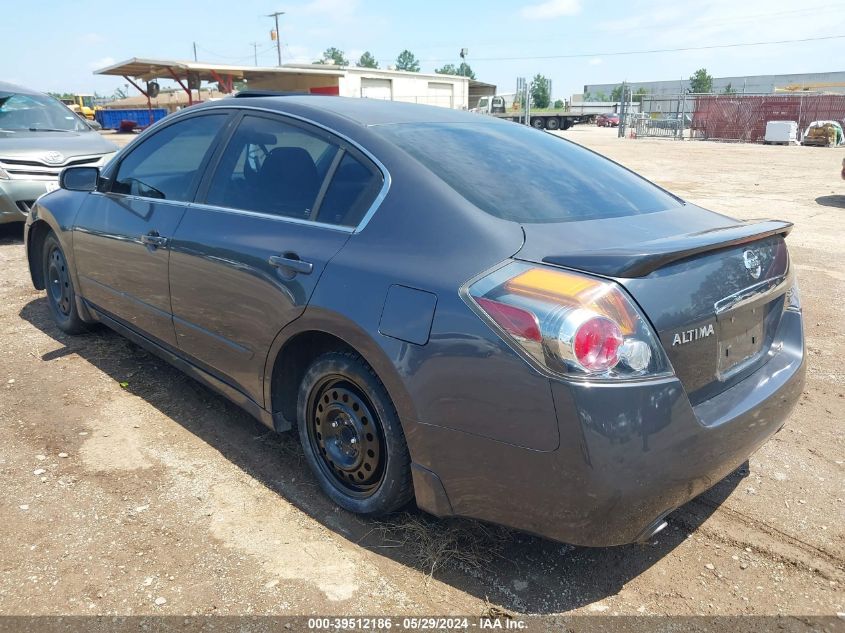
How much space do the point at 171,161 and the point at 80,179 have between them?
821 mm

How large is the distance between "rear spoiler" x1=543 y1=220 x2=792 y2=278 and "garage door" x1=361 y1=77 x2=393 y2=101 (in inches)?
1554

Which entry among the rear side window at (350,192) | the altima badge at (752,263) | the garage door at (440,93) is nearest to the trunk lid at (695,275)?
the altima badge at (752,263)

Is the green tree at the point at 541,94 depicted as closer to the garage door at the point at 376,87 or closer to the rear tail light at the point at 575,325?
the garage door at the point at 376,87

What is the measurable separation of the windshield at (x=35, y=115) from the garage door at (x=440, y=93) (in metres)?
39.2

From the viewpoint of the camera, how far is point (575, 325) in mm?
1882

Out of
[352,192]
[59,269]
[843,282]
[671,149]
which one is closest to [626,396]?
[352,192]

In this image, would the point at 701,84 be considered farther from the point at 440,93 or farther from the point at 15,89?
the point at 15,89

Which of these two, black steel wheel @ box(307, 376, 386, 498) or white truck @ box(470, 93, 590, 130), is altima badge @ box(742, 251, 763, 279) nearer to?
black steel wheel @ box(307, 376, 386, 498)

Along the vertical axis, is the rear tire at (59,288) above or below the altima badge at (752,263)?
below

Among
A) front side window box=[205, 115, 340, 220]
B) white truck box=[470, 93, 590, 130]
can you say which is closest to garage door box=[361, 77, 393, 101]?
white truck box=[470, 93, 590, 130]

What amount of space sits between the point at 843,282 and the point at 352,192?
5653 millimetres

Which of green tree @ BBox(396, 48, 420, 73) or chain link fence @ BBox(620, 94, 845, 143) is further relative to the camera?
green tree @ BBox(396, 48, 420, 73)

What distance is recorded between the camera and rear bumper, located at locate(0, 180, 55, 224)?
24.0 feet

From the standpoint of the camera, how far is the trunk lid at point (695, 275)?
78.7 inches
